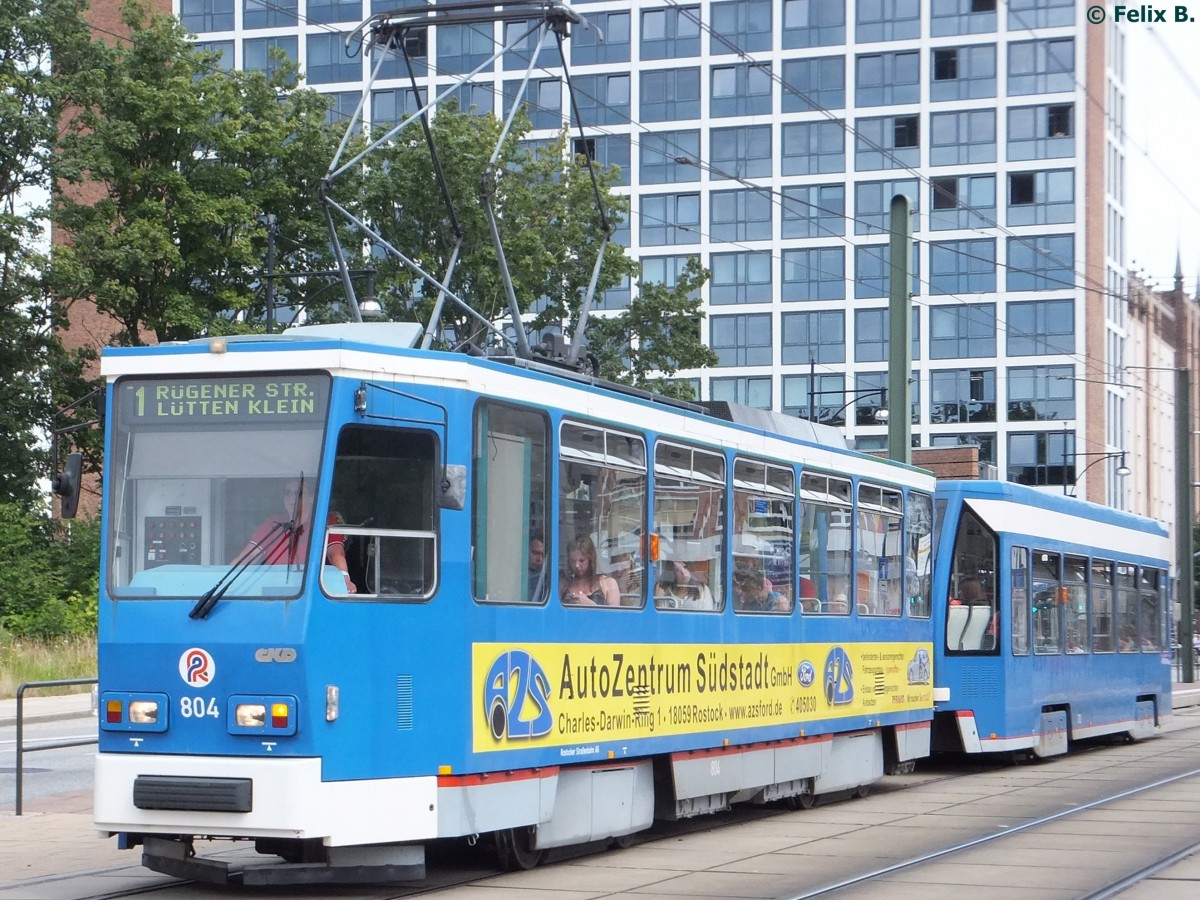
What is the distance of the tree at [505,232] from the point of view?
4366cm

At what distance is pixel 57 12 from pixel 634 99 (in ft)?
100

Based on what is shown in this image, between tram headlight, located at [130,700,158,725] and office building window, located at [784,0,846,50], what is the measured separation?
60.4 m

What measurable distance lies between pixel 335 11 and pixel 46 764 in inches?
1999

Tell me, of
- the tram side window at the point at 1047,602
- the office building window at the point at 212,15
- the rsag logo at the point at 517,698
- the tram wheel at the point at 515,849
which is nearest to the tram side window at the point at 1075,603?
the tram side window at the point at 1047,602

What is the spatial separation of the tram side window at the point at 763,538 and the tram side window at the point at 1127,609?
10.5 m

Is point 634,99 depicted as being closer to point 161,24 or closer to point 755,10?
point 755,10

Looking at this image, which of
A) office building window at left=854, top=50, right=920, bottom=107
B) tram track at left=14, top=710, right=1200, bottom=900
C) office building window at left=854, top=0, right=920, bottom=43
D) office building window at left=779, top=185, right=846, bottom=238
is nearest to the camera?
tram track at left=14, top=710, right=1200, bottom=900

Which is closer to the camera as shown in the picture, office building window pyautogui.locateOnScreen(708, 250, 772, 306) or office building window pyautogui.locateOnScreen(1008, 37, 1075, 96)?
office building window pyautogui.locateOnScreen(1008, 37, 1075, 96)

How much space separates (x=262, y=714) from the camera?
9859 millimetres

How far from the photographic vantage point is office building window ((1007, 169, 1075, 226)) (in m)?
67.6

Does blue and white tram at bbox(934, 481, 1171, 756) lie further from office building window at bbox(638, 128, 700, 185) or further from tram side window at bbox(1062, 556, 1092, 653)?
office building window at bbox(638, 128, 700, 185)

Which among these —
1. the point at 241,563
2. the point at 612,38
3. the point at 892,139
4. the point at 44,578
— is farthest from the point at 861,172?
the point at 241,563

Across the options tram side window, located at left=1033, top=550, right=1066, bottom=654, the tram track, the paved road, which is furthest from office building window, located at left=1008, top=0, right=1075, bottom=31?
the tram track

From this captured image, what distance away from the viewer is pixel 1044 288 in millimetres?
68188
